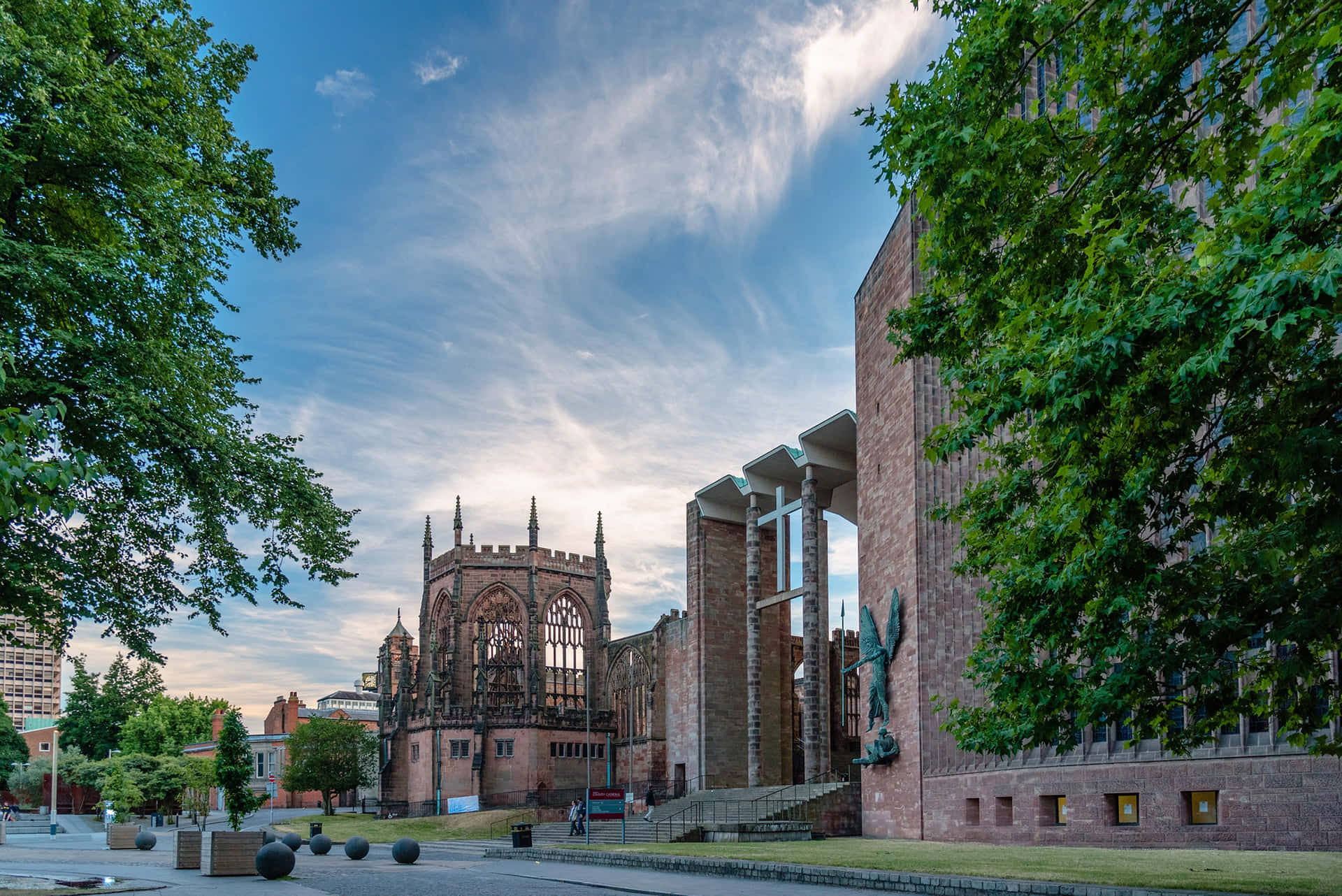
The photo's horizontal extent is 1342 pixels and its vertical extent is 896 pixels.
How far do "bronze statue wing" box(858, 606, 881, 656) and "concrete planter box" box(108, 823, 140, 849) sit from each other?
997 inches

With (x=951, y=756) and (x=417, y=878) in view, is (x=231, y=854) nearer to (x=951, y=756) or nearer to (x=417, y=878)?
(x=417, y=878)

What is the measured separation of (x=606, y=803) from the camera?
31.0 metres

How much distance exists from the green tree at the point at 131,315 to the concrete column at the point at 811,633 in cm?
2640

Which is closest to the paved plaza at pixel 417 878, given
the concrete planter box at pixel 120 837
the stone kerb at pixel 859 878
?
the stone kerb at pixel 859 878

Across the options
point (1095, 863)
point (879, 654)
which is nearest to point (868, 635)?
point (879, 654)

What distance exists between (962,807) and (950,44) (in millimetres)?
23473

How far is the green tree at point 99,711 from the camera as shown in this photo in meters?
84.9

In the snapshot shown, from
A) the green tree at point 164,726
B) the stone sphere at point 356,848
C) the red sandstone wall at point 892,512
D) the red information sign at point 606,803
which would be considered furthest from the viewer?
the green tree at point 164,726

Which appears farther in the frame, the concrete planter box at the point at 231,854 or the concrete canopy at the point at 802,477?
the concrete canopy at the point at 802,477

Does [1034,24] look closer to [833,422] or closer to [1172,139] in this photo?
[1172,139]

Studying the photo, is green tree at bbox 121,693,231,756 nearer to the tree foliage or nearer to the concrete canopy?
the concrete canopy

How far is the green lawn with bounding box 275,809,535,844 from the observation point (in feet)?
157

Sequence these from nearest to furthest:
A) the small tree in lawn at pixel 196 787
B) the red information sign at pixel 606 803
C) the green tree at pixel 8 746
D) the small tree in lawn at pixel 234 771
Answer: the small tree in lawn at pixel 234 771 < the red information sign at pixel 606 803 < the small tree in lawn at pixel 196 787 < the green tree at pixel 8 746

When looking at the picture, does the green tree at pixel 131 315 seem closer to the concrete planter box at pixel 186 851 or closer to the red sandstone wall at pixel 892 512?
the concrete planter box at pixel 186 851
